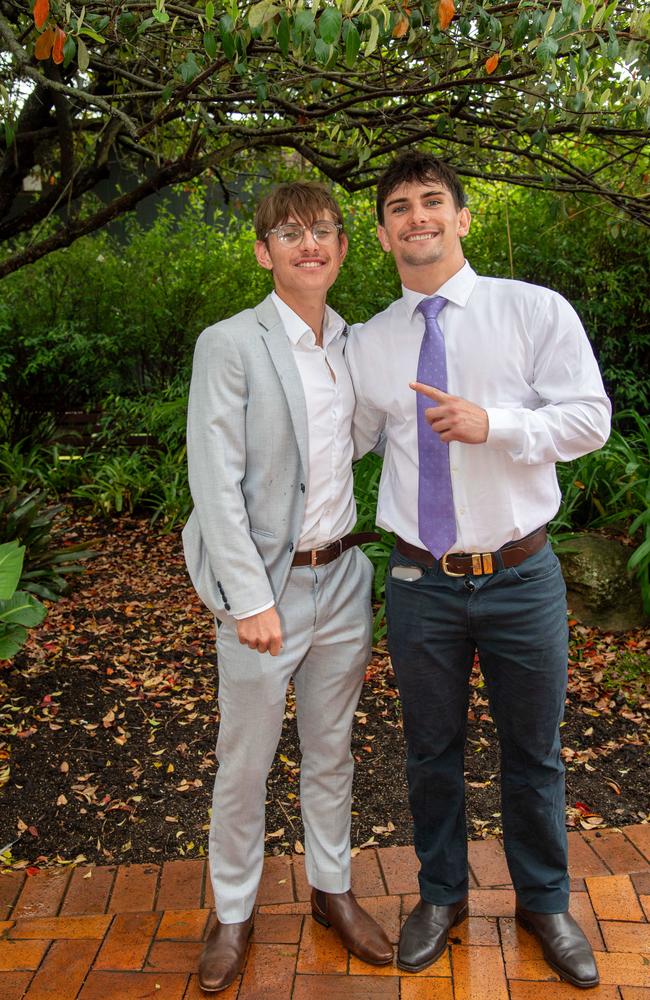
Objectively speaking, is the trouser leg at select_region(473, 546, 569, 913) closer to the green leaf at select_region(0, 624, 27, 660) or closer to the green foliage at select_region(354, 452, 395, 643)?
the green foliage at select_region(354, 452, 395, 643)

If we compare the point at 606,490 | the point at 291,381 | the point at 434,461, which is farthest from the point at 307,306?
the point at 606,490

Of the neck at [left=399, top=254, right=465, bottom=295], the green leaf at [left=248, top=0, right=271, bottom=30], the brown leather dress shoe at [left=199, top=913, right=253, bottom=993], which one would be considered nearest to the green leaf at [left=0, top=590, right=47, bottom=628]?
the brown leather dress shoe at [left=199, top=913, right=253, bottom=993]

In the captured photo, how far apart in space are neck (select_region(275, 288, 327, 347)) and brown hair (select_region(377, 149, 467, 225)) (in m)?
0.33

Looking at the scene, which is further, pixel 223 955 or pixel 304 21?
pixel 223 955

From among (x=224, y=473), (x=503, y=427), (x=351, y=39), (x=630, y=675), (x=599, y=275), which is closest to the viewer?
(x=351, y=39)

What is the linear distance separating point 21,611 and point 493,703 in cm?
217

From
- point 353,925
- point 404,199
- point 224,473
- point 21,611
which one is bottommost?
point 353,925

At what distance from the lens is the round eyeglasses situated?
2.45 m

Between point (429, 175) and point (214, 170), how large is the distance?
11.6 feet

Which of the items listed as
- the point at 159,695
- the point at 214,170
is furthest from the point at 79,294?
the point at 159,695

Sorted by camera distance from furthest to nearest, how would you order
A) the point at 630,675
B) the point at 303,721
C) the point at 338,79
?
the point at 630,675, the point at 338,79, the point at 303,721

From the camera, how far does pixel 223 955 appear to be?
8.41 feet

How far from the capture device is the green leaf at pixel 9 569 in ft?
11.6

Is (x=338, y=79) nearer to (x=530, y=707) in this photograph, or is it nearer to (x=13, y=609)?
(x=530, y=707)
